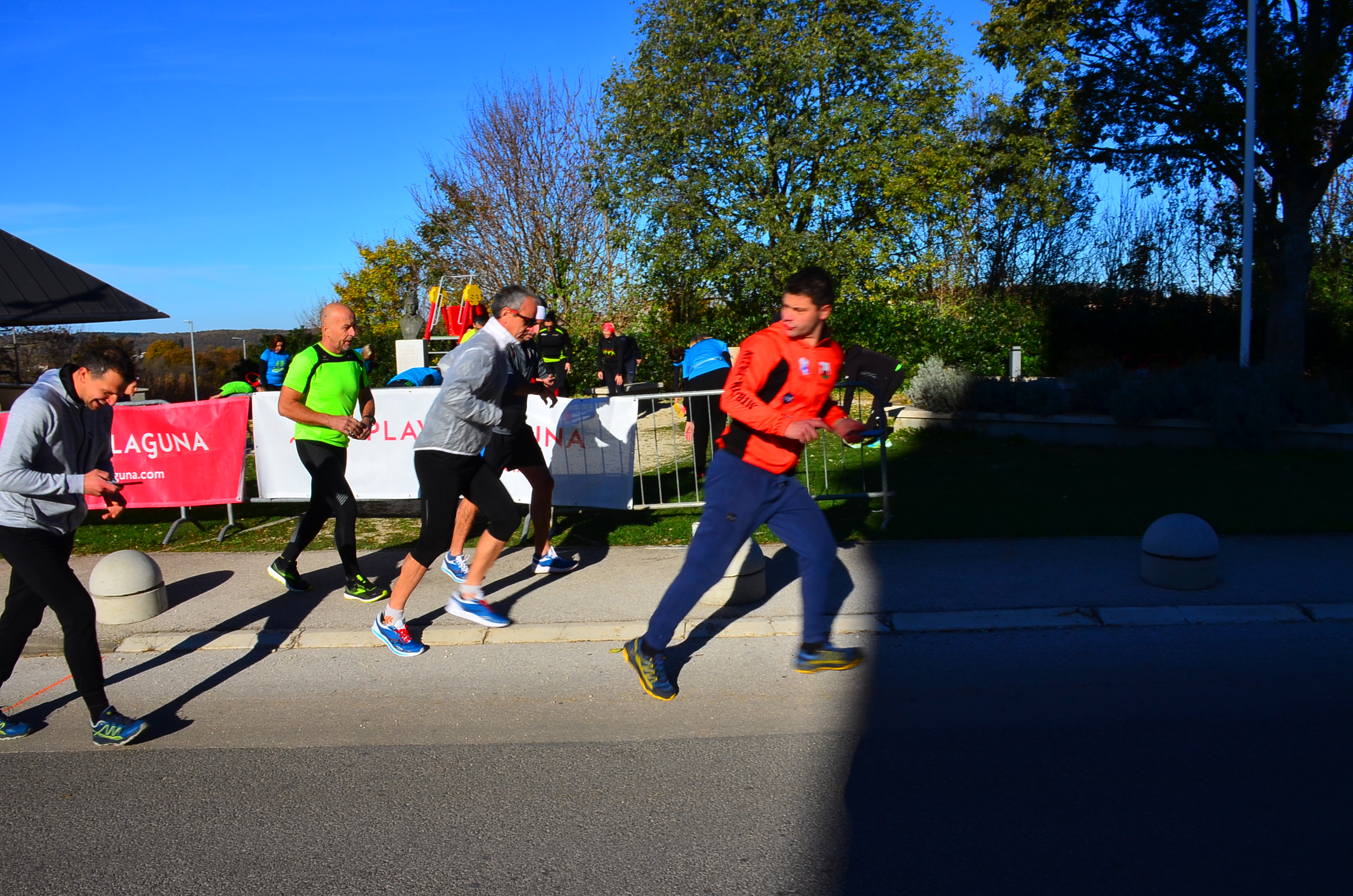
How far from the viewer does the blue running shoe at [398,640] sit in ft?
17.7

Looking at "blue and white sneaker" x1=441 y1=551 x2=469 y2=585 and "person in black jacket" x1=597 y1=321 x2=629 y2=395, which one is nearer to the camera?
"blue and white sneaker" x1=441 y1=551 x2=469 y2=585

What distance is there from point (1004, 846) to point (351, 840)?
87.8 inches

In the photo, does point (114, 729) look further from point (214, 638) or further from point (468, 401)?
point (468, 401)

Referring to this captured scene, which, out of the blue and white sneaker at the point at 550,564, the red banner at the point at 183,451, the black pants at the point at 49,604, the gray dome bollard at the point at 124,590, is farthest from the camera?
the red banner at the point at 183,451

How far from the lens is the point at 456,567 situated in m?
6.66

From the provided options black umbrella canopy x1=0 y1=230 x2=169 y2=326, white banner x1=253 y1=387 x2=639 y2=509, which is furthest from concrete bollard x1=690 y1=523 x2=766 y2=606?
black umbrella canopy x1=0 y1=230 x2=169 y2=326

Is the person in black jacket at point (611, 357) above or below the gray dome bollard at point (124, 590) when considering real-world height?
above

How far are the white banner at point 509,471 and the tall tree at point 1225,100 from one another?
1191cm

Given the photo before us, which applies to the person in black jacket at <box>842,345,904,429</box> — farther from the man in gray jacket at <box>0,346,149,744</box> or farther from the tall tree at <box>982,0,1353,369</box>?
the tall tree at <box>982,0,1353,369</box>

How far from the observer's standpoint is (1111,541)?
7.04 m

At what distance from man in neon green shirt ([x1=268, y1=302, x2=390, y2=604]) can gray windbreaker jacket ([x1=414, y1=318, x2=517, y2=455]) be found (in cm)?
91

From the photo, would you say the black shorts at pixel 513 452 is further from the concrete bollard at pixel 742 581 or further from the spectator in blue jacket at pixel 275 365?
the spectator in blue jacket at pixel 275 365

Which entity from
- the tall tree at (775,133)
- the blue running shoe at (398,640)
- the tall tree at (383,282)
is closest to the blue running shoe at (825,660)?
the blue running shoe at (398,640)

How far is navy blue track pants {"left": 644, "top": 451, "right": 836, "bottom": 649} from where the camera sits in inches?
175
